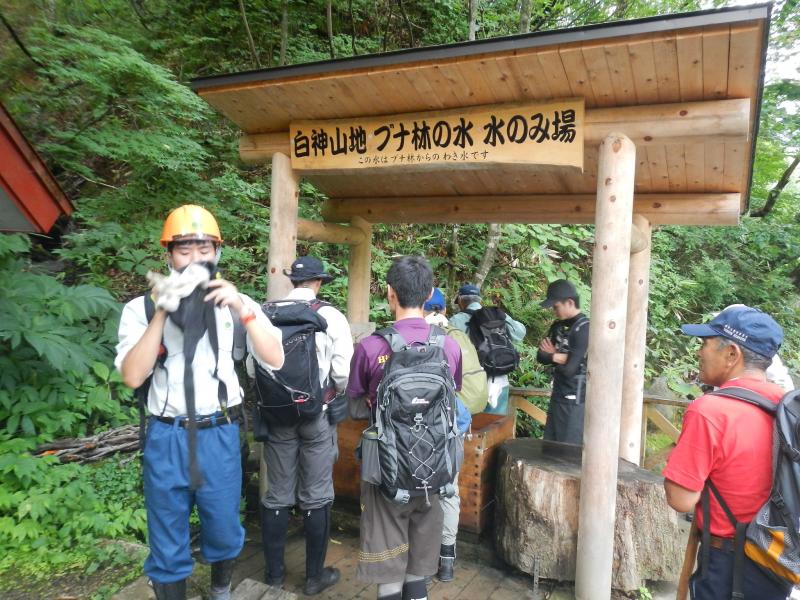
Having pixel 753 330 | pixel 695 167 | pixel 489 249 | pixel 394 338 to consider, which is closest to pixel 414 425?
pixel 394 338

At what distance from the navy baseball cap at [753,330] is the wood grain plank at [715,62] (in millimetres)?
1497

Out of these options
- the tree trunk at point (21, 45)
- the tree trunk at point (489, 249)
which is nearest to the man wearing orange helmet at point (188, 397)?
the tree trunk at point (21, 45)

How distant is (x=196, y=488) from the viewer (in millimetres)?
2240

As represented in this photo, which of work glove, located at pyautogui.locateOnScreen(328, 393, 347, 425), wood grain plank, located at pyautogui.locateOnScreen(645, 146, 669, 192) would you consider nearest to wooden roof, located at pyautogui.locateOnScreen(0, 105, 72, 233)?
work glove, located at pyautogui.locateOnScreen(328, 393, 347, 425)

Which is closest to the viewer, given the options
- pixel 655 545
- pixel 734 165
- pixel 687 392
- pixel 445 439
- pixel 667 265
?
pixel 445 439

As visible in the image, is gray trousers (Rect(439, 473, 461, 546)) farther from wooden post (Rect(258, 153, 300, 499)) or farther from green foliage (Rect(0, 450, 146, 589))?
green foliage (Rect(0, 450, 146, 589))

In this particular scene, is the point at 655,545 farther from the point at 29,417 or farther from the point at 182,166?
the point at 182,166

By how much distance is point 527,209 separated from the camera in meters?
5.03

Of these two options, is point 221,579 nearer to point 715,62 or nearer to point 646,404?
point 715,62

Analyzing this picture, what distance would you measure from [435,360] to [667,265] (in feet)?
34.0

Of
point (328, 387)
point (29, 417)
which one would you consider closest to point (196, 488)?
point (328, 387)

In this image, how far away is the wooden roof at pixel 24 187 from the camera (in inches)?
116

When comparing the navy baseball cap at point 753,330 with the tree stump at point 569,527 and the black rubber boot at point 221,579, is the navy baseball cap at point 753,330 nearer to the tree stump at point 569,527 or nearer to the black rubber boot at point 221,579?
the tree stump at point 569,527

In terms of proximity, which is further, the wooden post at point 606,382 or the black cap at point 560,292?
the black cap at point 560,292
